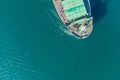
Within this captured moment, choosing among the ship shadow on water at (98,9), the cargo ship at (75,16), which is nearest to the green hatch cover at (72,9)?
the cargo ship at (75,16)

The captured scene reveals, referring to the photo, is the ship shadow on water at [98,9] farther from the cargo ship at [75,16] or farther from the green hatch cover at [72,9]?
the green hatch cover at [72,9]

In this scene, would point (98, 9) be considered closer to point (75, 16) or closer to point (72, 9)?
point (75, 16)

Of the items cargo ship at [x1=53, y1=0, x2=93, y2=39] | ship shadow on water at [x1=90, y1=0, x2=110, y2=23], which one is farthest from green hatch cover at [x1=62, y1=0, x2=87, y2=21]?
ship shadow on water at [x1=90, y1=0, x2=110, y2=23]

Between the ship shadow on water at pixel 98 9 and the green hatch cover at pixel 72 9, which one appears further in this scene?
the ship shadow on water at pixel 98 9

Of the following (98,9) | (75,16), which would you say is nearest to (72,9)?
(75,16)

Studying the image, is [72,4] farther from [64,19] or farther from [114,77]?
[114,77]

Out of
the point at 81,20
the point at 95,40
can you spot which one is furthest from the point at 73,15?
the point at 95,40

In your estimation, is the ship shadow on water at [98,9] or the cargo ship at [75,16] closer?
the cargo ship at [75,16]
